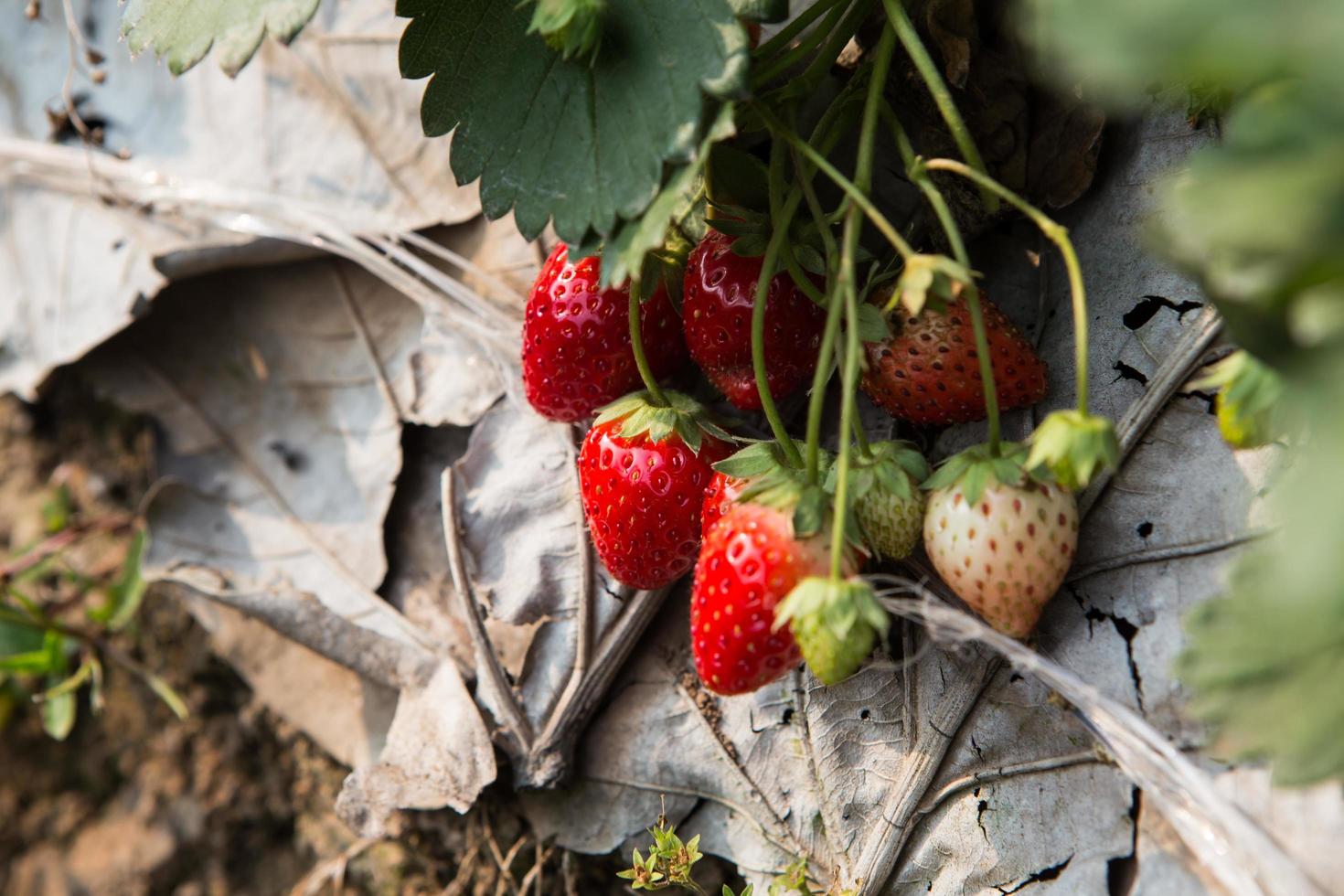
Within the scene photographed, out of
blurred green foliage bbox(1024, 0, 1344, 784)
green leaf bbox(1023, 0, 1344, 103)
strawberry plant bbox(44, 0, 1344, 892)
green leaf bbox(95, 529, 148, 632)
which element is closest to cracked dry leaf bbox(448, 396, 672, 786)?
strawberry plant bbox(44, 0, 1344, 892)

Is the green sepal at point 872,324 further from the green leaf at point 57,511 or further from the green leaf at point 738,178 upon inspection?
the green leaf at point 57,511

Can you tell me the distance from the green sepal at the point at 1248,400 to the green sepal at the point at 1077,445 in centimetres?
12

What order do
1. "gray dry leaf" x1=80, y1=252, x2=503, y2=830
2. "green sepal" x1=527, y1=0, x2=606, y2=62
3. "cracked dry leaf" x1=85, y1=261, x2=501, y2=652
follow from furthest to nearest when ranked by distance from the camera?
"cracked dry leaf" x1=85, y1=261, x2=501, y2=652, "gray dry leaf" x1=80, y1=252, x2=503, y2=830, "green sepal" x1=527, y1=0, x2=606, y2=62

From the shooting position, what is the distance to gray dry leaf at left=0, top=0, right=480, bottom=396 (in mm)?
1759

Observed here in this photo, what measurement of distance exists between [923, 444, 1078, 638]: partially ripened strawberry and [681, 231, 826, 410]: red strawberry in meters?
0.27

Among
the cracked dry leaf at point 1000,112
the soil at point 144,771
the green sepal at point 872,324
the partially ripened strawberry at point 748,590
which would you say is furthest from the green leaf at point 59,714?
the cracked dry leaf at point 1000,112

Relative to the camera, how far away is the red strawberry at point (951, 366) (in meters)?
1.16

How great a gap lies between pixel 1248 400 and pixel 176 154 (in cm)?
176

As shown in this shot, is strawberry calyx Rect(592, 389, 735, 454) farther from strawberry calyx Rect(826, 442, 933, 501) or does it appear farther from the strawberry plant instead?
strawberry calyx Rect(826, 442, 933, 501)

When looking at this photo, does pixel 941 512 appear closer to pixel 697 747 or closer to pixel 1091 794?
pixel 1091 794

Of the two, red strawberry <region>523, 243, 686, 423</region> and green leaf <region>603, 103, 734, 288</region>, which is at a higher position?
green leaf <region>603, 103, 734, 288</region>

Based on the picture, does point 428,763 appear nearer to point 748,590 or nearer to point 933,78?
point 748,590

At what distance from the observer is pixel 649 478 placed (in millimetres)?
1265

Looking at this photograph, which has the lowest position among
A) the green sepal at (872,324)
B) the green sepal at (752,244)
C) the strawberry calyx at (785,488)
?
the strawberry calyx at (785,488)
